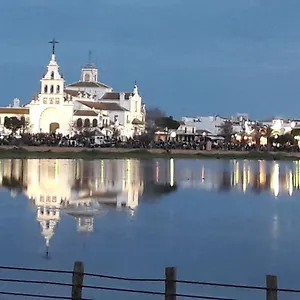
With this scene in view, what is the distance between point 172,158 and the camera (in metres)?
63.4

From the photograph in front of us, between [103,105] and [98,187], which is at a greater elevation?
[103,105]

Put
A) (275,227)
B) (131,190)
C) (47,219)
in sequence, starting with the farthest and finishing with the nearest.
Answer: (131,190) → (47,219) → (275,227)

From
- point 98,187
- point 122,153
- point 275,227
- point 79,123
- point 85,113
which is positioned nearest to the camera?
point 275,227

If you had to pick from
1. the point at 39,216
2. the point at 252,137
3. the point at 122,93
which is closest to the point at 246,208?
the point at 39,216

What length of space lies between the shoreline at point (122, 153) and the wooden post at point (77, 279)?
49657mm

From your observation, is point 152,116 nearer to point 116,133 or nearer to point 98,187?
point 116,133

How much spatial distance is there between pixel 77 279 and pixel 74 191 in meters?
19.5

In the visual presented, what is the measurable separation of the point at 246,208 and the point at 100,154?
130 feet

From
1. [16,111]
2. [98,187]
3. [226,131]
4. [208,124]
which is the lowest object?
[98,187]

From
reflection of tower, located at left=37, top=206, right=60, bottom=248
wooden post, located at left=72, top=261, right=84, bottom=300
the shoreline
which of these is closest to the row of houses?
the shoreline

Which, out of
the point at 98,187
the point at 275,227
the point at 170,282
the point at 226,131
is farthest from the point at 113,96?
the point at 170,282

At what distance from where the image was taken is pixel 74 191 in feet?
87.9

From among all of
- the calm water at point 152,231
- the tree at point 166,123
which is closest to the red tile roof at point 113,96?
the tree at point 166,123

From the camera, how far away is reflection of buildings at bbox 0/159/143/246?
1911 centimetres
